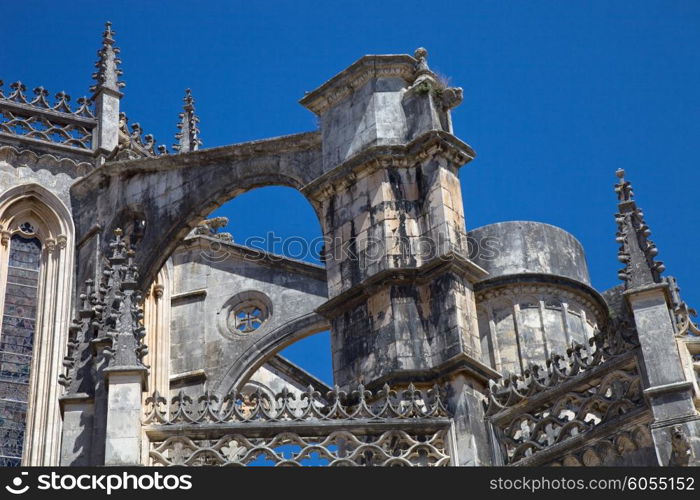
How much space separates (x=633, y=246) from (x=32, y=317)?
1090cm

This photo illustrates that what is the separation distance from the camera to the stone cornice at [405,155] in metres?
18.1

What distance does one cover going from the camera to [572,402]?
1528 centimetres

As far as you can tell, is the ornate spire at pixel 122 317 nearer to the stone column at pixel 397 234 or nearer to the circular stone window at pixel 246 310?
the stone column at pixel 397 234

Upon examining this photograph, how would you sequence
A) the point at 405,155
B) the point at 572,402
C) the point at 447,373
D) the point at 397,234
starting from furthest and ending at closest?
1. the point at 405,155
2. the point at 397,234
3. the point at 447,373
4. the point at 572,402

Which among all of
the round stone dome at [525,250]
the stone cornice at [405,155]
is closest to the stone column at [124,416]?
the stone cornice at [405,155]

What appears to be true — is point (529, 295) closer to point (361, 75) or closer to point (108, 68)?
point (361, 75)

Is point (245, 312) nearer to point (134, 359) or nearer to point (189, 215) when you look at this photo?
point (189, 215)

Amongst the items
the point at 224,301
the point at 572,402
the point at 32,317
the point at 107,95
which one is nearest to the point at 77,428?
the point at 572,402

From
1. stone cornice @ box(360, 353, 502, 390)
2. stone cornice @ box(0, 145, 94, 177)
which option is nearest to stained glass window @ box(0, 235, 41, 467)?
stone cornice @ box(0, 145, 94, 177)

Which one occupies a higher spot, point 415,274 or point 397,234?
point 397,234

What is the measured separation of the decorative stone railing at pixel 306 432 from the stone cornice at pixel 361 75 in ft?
15.7

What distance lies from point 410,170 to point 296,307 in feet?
21.4
